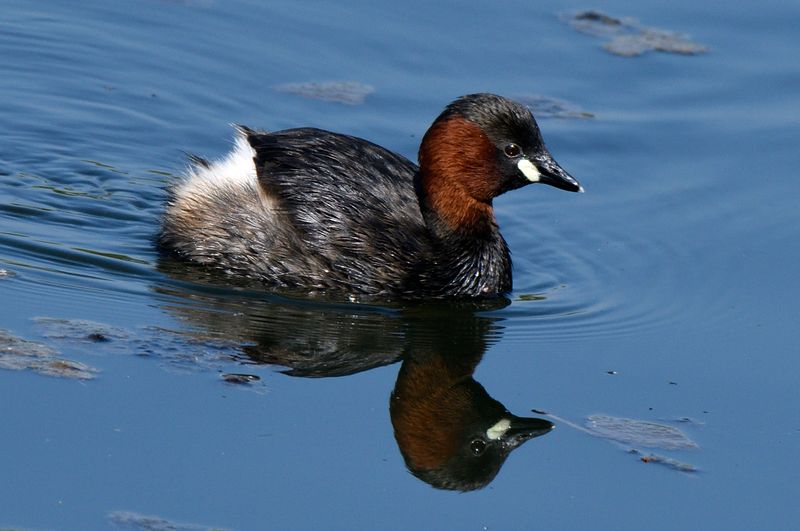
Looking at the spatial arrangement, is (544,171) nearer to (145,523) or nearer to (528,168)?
(528,168)

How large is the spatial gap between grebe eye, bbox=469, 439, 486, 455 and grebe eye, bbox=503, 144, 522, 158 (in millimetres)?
2299

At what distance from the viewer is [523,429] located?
6504mm

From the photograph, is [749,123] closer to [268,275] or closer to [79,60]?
[268,275]

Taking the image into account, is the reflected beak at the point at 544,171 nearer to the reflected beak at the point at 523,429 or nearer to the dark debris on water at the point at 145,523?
the reflected beak at the point at 523,429

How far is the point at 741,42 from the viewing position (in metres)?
11.5

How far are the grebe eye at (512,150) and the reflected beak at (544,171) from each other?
0.05 metres

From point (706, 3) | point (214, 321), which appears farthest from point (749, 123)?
point (214, 321)

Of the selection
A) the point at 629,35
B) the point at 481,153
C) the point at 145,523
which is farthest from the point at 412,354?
the point at 629,35

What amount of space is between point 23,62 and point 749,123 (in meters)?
5.22

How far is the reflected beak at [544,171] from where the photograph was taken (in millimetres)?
8344

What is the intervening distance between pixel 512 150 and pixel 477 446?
92.9 inches

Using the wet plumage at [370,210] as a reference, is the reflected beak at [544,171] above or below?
above

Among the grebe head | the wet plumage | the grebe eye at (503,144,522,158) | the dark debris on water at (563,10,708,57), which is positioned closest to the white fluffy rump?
the wet plumage

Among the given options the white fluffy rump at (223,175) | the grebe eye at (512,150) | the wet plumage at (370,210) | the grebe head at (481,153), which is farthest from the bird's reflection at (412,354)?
the grebe eye at (512,150)
